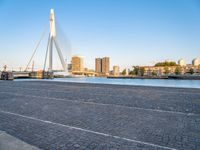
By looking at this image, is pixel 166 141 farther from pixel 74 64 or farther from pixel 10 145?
pixel 74 64

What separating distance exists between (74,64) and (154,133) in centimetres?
13820

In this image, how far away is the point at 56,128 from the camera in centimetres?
533

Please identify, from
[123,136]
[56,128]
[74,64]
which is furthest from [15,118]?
[74,64]

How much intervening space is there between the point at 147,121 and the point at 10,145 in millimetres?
4202

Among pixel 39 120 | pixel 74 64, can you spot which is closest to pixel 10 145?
pixel 39 120

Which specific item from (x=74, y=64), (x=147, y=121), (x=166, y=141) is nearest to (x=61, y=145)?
(x=166, y=141)

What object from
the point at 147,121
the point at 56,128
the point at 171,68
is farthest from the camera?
the point at 171,68

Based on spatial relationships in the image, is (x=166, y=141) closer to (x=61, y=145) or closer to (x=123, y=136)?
(x=123, y=136)

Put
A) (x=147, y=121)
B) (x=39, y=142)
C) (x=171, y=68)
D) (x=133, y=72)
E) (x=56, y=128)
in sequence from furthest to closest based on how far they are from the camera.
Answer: (x=133, y=72)
(x=171, y=68)
(x=147, y=121)
(x=56, y=128)
(x=39, y=142)

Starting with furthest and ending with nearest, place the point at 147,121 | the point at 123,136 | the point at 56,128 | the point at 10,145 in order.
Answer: the point at 147,121 < the point at 56,128 < the point at 123,136 < the point at 10,145

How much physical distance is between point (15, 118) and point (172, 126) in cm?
530

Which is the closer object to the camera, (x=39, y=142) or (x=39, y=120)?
(x=39, y=142)

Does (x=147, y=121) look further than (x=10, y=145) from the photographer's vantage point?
Yes

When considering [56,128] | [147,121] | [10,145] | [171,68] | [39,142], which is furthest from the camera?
[171,68]
